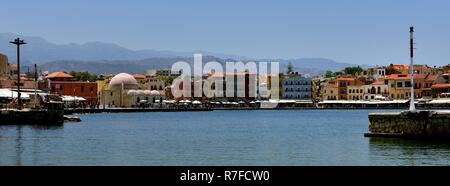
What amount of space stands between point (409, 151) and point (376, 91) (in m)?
131

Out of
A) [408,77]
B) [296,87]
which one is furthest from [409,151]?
[296,87]

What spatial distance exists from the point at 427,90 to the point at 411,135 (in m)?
115

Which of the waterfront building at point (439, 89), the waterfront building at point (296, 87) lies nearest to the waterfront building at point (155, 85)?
the waterfront building at point (296, 87)

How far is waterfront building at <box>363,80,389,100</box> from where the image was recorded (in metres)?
158

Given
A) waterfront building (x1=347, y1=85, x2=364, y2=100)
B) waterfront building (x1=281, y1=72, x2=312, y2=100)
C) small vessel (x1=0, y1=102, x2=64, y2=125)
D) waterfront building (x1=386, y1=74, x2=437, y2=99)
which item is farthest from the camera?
waterfront building (x1=281, y1=72, x2=312, y2=100)

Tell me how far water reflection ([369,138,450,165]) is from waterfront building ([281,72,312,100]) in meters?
142

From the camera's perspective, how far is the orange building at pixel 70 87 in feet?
473

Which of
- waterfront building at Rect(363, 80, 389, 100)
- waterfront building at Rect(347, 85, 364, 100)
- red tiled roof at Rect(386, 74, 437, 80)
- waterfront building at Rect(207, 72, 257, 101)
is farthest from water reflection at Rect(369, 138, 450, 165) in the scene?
waterfront building at Rect(207, 72, 257, 101)

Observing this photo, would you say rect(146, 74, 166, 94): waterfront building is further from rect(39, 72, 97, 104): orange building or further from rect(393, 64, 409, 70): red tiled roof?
rect(393, 64, 409, 70): red tiled roof

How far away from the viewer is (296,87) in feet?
602

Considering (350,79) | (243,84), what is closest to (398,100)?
(350,79)

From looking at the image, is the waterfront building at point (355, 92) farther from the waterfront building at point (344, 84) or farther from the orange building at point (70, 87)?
the orange building at point (70, 87)

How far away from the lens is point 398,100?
15050 centimetres
